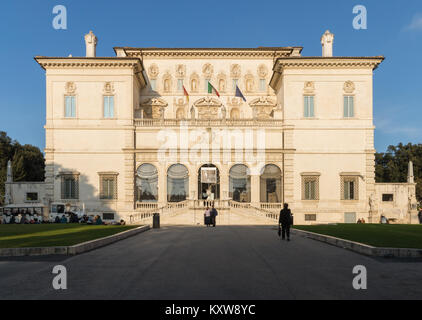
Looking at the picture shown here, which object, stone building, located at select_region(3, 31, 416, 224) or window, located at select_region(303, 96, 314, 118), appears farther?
window, located at select_region(303, 96, 314, 118)

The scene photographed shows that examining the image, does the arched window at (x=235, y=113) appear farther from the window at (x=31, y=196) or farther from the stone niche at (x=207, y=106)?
the window at (x=31, y=196)

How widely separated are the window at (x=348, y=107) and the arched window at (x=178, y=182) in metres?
17.3

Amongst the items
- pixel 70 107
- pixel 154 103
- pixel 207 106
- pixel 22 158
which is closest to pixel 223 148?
pixel 207 106

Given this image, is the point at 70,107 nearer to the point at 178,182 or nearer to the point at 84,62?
the point at 84,62

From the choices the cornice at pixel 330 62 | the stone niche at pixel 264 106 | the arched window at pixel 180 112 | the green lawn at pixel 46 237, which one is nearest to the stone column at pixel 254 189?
the stone niche at pixel 264 106

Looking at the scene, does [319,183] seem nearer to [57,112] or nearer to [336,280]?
[57,112]

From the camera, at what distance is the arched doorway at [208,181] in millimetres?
39031

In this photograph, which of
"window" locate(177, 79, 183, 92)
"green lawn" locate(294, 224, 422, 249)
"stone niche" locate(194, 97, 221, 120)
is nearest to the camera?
"green lawn" locate(294, 224, 422, 249)

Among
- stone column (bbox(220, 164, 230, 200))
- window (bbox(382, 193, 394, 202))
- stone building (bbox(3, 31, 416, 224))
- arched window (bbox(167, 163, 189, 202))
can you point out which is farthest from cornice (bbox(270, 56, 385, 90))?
arched window (bbox(167, 163, 189, 202))

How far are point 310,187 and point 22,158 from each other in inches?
1900

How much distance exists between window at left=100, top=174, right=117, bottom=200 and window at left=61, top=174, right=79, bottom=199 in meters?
2.48

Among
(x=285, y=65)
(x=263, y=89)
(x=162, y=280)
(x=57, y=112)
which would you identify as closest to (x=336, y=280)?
(x=162, y=280)

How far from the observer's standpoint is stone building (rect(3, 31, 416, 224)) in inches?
1496

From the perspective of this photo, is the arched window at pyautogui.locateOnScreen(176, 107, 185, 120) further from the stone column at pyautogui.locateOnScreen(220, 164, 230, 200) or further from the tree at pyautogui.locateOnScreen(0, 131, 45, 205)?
the tree at pyautogui.locateOnScreen(0, 131, 45, 205)
